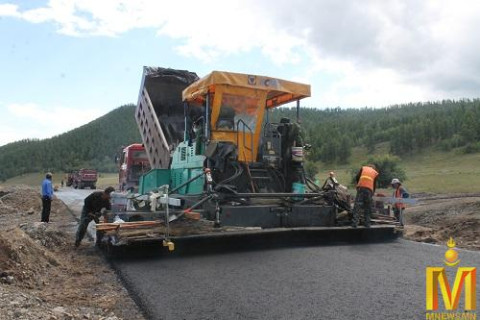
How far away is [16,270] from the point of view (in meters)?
5.31

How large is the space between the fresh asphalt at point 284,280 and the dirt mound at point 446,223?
211cm

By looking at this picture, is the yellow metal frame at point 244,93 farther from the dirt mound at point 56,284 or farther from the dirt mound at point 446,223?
the dirt mound at point 446,223

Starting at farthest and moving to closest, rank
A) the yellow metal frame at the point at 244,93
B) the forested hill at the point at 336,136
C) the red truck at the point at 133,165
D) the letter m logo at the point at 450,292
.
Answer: the forested hill at the point at 336,136 < the red truck at the point at 133,165 < the yellow metal frame at the point at 244,93 < the letter m logo at the point at 450,292

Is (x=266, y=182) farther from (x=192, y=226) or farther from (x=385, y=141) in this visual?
(x=385, y=141)

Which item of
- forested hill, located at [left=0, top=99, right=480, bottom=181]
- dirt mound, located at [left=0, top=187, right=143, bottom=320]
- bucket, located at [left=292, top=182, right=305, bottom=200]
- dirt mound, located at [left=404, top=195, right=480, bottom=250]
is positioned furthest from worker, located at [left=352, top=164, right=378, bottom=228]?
forested hill, located at [left=0, top=99, right=480, bottom=181]

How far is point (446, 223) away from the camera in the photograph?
453 inches

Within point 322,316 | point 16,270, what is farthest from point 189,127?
point 322,316

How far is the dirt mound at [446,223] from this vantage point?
9391 mm

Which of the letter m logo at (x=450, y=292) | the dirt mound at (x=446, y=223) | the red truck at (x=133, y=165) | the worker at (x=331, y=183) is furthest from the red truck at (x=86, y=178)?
the letter m logo at (x=450, y=292)

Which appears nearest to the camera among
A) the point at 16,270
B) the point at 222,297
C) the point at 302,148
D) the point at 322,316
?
the point at 322,316

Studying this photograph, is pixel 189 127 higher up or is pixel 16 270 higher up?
pixel 189 127

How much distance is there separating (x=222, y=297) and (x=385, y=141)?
2774 inches

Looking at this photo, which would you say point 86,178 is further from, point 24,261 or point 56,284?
point 56,284

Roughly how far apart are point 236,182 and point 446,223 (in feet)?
→ 20.5
